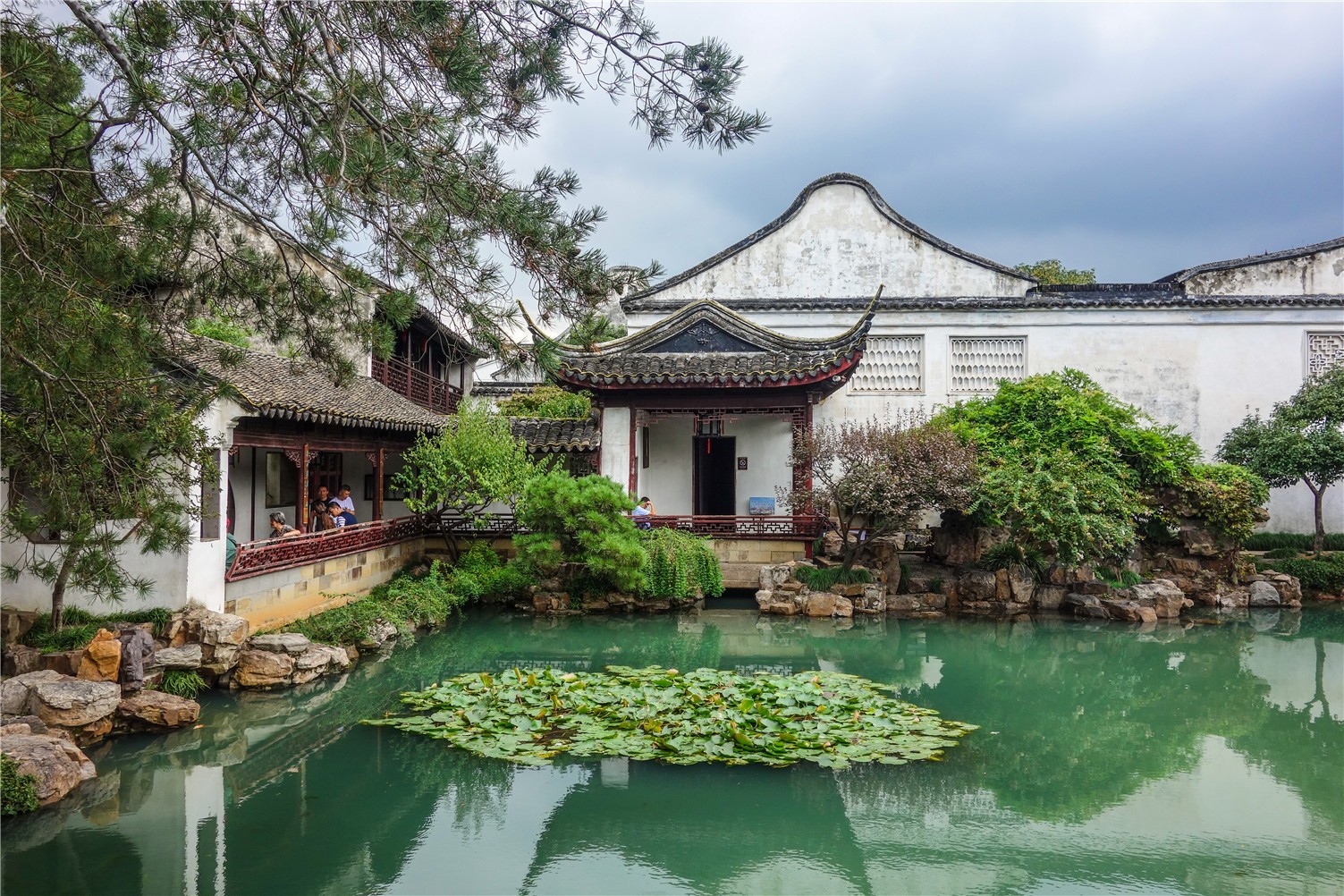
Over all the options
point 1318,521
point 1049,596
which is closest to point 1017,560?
point 1049,596

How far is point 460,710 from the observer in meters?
6.76

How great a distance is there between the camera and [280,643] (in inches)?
305

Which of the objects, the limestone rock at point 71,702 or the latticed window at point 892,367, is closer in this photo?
the limestone rock at point 71,702

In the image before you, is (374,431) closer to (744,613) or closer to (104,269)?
(744,613)

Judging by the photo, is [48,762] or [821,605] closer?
[48,762]

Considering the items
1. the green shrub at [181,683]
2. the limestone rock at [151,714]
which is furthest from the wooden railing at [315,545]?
the limestone rock at [151,714]

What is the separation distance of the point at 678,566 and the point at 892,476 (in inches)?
116

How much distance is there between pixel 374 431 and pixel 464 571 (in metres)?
2.43

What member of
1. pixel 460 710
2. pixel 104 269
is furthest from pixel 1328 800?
pixel 104 269

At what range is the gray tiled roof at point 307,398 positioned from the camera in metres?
8.65

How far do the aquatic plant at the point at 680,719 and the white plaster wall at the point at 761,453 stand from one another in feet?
23.1

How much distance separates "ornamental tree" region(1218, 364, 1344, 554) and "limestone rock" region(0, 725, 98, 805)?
15421 millimetres

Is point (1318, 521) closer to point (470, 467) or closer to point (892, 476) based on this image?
point (892, 476)

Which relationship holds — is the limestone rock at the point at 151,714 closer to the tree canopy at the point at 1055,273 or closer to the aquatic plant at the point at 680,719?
the aquatic plant at the point at 680,719
